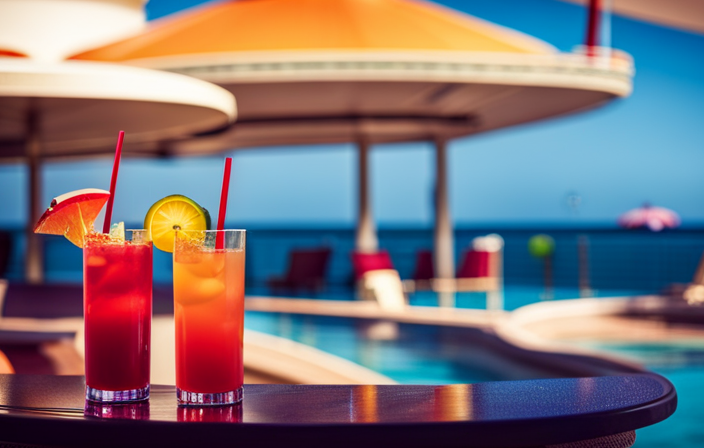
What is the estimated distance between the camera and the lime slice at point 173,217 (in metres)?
1.45

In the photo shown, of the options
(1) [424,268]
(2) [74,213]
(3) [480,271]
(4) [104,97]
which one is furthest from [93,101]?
(1) [424,268]

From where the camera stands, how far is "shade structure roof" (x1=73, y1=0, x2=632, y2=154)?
10953 mm

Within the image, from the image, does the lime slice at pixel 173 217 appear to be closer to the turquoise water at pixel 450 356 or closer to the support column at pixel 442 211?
the turquoise water at pixel 450 356

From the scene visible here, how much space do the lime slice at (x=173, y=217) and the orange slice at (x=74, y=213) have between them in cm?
8

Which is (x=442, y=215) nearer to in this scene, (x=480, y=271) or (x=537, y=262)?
→ (x=480, y=271)

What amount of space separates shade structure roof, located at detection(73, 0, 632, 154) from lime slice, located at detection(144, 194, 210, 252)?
950cm

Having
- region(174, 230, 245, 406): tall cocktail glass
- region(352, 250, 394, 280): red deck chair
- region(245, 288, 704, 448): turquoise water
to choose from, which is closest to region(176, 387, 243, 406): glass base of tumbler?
region(174, 230, 245, 406): tall cocktail glass

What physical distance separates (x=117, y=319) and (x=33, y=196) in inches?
222

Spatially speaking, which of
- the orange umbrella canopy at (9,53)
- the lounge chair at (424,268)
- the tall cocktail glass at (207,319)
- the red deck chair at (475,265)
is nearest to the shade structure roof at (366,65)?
the red deck chair at (475,265)

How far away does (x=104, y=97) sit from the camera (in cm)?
388

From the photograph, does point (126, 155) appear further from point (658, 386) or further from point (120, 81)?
point (658, 386)

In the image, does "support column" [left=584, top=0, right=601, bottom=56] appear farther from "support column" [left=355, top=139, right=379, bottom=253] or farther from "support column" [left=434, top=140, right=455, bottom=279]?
"support column" [left=355, top=139, right=379, bottom=253]

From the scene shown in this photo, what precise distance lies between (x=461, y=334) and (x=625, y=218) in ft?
23.3

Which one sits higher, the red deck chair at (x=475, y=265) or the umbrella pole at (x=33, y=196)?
the umbrella pole at (x=33, y=196)
